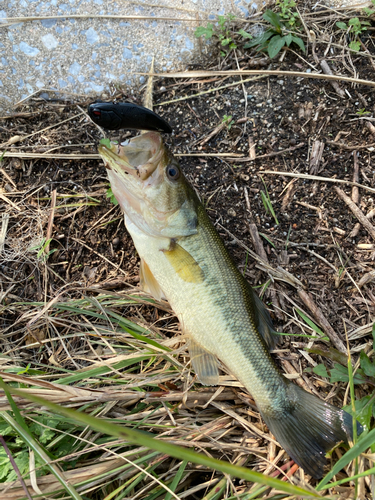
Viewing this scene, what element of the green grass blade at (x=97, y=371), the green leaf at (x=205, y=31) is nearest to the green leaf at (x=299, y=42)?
the green leaf at (x=205, y=31)

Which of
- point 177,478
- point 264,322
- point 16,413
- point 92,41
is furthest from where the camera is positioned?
point 92,41

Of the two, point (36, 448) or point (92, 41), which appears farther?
point (92, 41)

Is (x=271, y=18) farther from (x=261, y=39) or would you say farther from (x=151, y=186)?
(x=151, y=186)

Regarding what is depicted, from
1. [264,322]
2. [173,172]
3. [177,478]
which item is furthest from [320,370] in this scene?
[173,172]

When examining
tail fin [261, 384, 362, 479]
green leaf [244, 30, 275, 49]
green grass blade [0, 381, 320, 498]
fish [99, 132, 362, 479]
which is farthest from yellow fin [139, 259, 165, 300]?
green leaf [244, 30, 275, 49]

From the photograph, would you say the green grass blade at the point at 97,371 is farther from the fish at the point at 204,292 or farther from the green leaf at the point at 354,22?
the green leaf at the point at 354,22

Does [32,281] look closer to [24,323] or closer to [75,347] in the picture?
[24,323]

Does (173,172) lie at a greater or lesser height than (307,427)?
greater

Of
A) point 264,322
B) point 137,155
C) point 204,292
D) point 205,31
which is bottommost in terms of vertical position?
point 264,322
